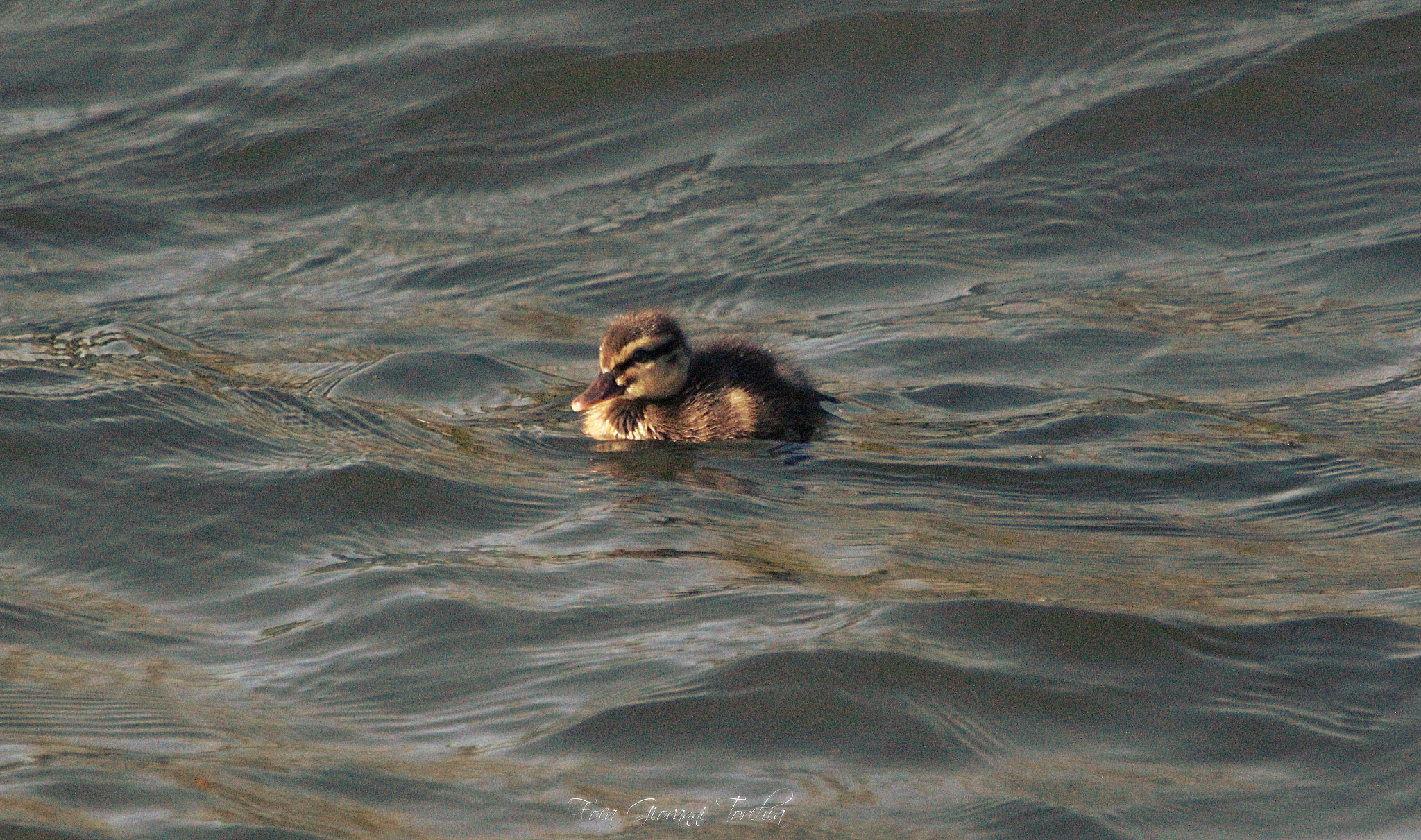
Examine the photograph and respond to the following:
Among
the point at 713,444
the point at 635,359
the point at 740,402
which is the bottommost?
the point at 713,444

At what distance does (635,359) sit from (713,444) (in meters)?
0.42

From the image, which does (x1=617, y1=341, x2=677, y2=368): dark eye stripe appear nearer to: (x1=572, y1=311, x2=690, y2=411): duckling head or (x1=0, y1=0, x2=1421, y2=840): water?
(x1=572, y1=311, x2=690, y2=411): duckling head

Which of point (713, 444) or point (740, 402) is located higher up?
point (740, 402)

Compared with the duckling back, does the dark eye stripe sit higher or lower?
higher

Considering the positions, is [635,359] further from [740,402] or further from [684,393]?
[740,402]

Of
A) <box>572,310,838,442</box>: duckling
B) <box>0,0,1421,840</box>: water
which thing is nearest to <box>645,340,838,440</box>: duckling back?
<box>572,310,838,442</box>: duckling

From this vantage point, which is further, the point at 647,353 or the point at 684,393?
the point at 684,393

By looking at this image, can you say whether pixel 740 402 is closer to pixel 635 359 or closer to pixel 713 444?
pixel 713 444

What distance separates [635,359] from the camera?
638 cm

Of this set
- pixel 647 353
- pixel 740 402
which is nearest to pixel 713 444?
pixel 740 402

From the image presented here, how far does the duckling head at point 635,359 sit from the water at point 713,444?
0.25 m

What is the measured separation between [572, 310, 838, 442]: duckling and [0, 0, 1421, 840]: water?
135mm

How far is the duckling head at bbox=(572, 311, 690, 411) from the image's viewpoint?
639cm

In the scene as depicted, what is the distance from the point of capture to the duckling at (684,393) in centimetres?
638
